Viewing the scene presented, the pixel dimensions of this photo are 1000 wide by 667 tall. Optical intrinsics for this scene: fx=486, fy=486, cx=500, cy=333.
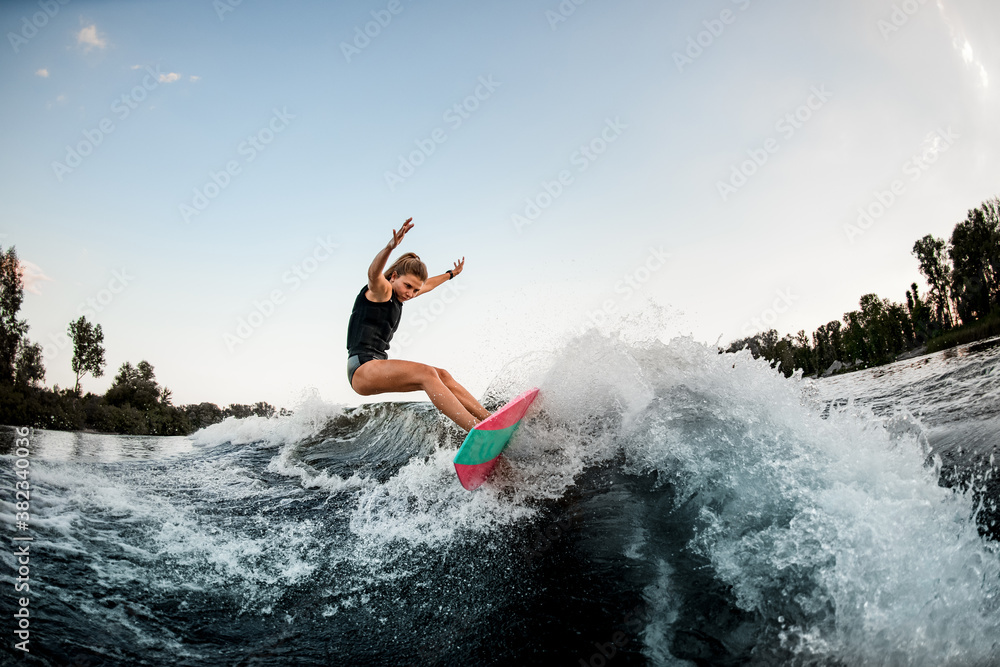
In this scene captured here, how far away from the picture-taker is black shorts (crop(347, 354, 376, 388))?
5.38 m

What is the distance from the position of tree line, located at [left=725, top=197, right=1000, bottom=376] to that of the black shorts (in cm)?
3185

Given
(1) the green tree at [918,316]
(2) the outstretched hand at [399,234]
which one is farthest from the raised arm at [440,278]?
(1) the green tree at [918,316]

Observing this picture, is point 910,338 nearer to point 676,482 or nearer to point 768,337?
point 768,337

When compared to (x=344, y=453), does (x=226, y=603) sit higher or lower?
lower

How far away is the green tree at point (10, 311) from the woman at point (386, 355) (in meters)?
45.9

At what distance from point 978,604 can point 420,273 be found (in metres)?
5.18

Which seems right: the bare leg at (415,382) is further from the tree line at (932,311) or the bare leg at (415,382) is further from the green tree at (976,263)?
the green tree at (976,263)

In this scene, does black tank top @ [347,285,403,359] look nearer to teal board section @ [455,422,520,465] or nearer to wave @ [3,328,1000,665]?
wave @ [3,328,1000,665]

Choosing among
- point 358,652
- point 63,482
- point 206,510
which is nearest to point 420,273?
point 206,510

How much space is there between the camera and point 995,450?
4496mm

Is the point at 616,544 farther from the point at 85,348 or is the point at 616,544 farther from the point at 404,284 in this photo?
the point at 85,348

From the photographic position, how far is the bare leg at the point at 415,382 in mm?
5020

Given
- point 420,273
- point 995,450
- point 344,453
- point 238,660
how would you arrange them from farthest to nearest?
point 344,453 < point 420,273 < point 995,450 < point 238,660

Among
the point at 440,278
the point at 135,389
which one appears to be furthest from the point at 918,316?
the point at 135,389
